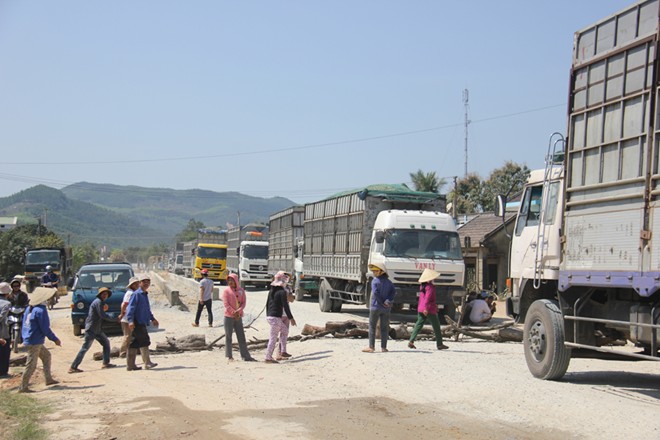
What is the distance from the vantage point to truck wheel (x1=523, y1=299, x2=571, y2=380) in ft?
34.8

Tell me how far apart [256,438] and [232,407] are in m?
1.73

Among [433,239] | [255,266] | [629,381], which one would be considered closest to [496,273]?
[255,266]

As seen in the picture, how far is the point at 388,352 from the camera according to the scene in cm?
1373

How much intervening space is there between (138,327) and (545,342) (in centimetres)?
712

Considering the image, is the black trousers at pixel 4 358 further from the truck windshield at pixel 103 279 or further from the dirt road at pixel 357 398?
the truck windshield at pixel 103 279

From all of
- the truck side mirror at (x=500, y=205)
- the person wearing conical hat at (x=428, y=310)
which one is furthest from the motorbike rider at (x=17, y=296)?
the truck side mirror at (x=500, y=205)

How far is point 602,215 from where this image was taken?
31.8 feet

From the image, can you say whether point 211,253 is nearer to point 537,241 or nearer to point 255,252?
point 255,252

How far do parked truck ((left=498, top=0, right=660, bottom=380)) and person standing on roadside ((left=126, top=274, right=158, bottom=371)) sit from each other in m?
6.60

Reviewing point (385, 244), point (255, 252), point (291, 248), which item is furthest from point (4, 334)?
point (255, 252)

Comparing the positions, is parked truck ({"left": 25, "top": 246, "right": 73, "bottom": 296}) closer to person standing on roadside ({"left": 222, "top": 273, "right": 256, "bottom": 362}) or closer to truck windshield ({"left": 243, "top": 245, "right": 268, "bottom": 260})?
truck windshield ({"left": 243, "top": 245, "right": 268, "bottom": 260})

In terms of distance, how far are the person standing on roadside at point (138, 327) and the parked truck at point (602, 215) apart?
6.60 m

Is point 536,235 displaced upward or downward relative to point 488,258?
upward

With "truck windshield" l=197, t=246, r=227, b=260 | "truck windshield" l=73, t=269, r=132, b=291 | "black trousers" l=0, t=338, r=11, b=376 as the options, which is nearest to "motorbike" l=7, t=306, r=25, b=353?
"black trousers" l=0, t=338, r=11, b=376
